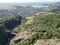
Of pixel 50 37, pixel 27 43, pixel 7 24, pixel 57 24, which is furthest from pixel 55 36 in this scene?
pixel 7 24

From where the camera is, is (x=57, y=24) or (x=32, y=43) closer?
(x=32, y=43)

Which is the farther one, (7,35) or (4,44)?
(7,35)

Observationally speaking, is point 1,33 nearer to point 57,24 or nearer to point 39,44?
point 57,24

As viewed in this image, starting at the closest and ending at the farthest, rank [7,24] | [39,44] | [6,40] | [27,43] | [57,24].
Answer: [39,44], [27,43], [57,24], [6,40], [7,24]

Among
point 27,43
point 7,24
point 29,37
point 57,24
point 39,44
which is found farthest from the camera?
point 7,24

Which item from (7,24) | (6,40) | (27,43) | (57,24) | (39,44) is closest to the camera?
(39,44)

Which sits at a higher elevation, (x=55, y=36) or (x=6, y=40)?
(x=55, y=36)

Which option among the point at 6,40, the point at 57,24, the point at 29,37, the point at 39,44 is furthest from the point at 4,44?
the point at 39,44

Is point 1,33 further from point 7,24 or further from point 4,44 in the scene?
point 7,24

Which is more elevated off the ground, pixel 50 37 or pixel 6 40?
pixel 50 37
